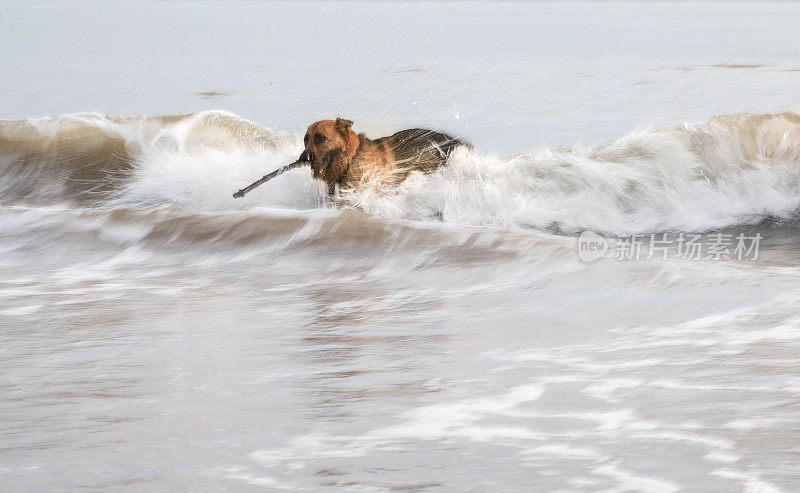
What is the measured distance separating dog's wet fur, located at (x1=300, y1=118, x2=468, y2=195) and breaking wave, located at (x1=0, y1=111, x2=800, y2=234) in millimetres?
67

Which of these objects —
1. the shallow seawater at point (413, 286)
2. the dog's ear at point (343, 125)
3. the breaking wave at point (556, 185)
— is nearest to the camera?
the shallow seawater at point (413, 286)

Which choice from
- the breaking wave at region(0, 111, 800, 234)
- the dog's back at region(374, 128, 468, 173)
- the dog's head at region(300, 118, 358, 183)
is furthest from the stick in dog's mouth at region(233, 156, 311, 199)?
the dog's back at region(374, 128, 468, 173)

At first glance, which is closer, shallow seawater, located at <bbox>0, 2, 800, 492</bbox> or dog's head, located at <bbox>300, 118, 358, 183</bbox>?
shallow seawater, located at <bbox>0, 2, 800, 492</bbox>

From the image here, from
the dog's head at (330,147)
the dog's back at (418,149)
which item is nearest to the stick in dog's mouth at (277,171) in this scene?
the dog's head at (330,147)

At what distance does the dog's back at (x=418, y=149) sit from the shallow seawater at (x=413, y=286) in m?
0.10

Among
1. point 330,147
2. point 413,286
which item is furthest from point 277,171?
point 413,286

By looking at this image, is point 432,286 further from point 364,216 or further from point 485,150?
point 485,150

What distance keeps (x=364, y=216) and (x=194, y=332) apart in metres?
1.58

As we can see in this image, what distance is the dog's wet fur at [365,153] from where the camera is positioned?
15.5 ft

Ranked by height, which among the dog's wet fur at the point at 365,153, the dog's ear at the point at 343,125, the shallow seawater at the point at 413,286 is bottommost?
the shallow seawater at the point at 413,286

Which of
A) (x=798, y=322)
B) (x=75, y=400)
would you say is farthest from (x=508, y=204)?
(x=75, y=400)

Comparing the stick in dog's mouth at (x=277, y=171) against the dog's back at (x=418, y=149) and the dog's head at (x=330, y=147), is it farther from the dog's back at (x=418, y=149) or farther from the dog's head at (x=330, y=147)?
the dog's back at (x=418, y=149)

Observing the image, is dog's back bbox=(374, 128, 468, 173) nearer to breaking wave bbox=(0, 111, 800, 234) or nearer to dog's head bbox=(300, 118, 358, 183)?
breaking wave bbox=(0, 111, 800, 234)

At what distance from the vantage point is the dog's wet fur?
4711 mm
